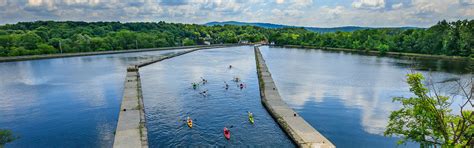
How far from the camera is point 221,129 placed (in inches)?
894

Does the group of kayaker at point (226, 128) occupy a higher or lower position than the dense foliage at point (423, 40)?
lower

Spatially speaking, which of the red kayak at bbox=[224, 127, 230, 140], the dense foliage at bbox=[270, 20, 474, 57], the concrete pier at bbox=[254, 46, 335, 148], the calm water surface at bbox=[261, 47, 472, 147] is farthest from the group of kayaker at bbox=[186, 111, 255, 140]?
the dense foliage at bbox=[270, 20, 474, 57]

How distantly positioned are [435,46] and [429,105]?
77162 millimetres

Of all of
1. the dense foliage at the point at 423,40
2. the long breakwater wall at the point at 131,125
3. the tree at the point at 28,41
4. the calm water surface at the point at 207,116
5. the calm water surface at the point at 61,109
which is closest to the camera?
the long breakwater wall at the point at 131,125

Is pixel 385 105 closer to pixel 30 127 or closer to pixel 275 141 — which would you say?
pixel 275 141

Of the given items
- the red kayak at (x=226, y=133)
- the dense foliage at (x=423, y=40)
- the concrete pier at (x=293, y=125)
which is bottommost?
the red kayak at (x=226, y=133)

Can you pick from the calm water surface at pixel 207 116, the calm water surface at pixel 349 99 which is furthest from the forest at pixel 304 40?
the calm water surface at pixel 207 116

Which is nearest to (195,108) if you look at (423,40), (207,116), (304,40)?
(207,116)

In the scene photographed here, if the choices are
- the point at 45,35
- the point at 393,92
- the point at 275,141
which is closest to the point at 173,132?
the point at 275,141

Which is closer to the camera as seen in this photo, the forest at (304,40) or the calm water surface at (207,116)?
the calm water surface at (207,116)

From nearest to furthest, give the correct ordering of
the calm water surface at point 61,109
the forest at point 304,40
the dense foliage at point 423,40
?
1. the calm water surface at point 61,109
2. the dense foliage at point 423,40
3. the forest at point 304,40

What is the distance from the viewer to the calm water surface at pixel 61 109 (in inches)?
843

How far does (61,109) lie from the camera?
29.0 metres

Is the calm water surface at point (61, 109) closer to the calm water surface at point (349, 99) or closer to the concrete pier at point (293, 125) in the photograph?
the concrete pier at point (293, 125)
